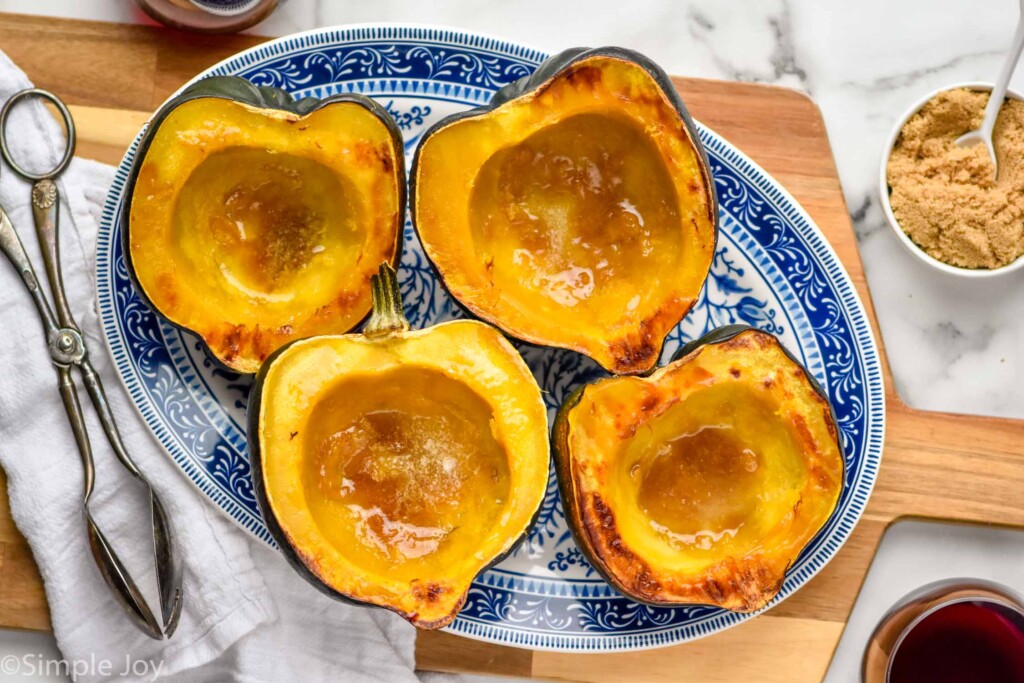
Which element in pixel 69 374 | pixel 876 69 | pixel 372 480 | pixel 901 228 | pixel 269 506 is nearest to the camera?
pixel 269 506

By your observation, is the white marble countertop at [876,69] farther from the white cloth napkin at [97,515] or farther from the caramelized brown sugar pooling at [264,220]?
the white cloth napkin at [97,515]

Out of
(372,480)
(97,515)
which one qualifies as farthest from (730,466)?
(97,515)

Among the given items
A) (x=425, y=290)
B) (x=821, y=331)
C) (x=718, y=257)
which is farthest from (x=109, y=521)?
(x=821, y=331)

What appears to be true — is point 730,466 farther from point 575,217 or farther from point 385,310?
point 385,310

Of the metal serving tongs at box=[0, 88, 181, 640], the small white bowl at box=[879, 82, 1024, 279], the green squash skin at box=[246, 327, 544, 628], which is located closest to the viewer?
the green squash skin at box=[246, 327, 544, 628]

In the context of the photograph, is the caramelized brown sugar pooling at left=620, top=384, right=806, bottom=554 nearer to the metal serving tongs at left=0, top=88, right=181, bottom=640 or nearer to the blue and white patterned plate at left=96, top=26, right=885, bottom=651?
the blue and white patterned plate at left=96, top=26, right=885, bottom=651

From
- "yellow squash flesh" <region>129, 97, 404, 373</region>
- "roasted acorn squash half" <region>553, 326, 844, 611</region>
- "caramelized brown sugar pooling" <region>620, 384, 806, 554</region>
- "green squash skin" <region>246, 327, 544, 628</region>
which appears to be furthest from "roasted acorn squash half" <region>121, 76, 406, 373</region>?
"caramelized brown sugar pooling" <region>620, 384, 806, 554</region>
